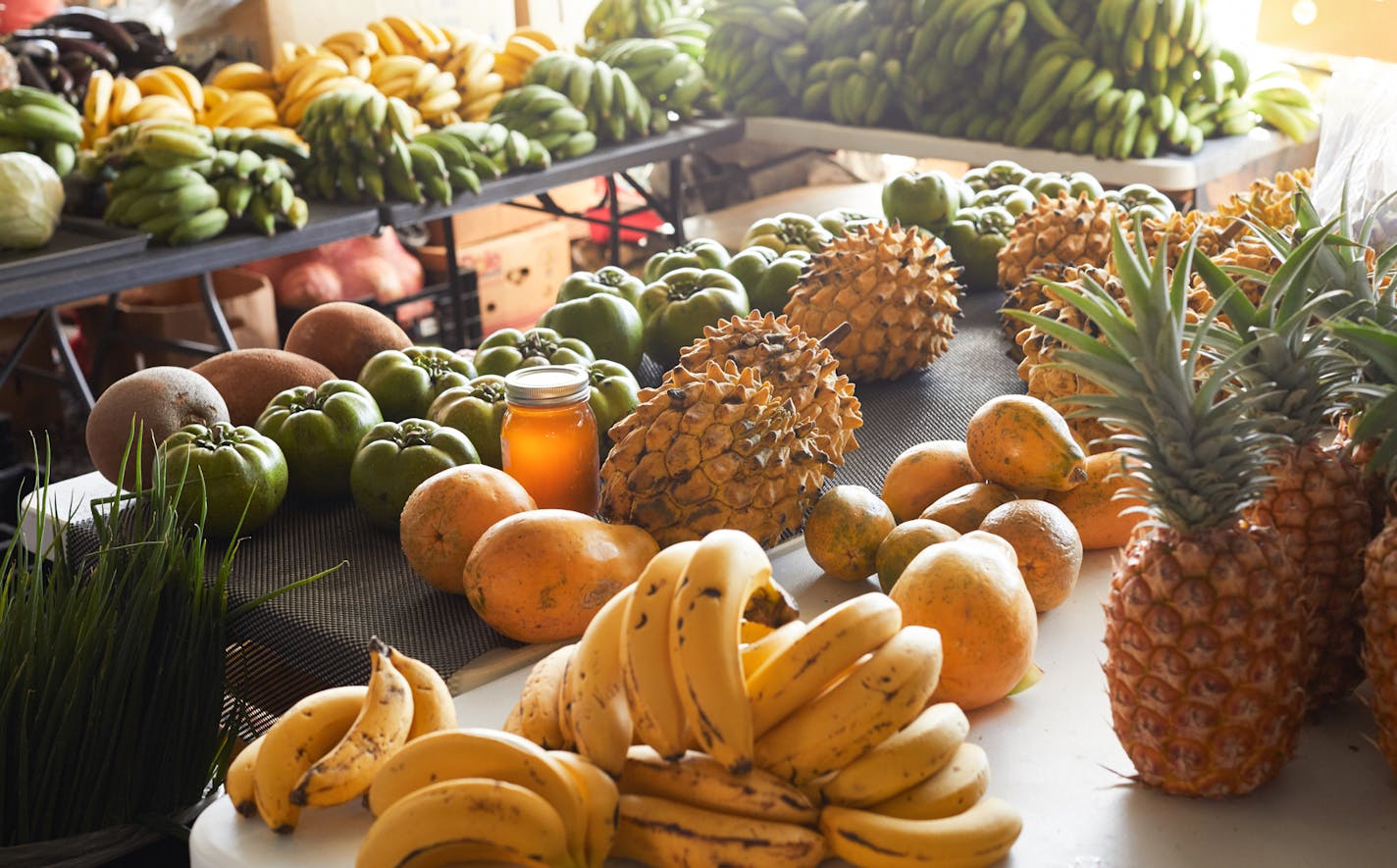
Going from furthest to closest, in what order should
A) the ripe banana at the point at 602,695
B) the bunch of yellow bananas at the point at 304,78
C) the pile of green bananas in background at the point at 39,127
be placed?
the bunch of yellow bananas at the point at 304,78
the pile of green bananas in background at the point at 39,127
the ripe banana at the point at 602,695

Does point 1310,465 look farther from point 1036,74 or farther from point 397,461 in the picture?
point 1036,74

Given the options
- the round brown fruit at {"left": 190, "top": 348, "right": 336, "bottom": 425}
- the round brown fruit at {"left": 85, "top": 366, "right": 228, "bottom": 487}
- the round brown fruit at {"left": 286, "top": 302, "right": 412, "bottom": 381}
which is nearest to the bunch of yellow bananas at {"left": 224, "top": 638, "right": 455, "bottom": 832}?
the round brown fruit at {"left": 85, "top": 366, "right": 228, "bottom": 487}

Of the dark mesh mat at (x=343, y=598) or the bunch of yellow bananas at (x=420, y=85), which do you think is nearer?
the dark mesh mat at (x=343, y=598)

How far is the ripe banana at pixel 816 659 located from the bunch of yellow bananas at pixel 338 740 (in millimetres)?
401

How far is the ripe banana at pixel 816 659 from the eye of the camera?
4.19ft

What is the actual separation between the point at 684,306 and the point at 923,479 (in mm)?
851

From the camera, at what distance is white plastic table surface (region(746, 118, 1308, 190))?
488 centimetres

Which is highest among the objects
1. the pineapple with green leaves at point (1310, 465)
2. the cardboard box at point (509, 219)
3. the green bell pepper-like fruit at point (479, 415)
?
the pineapple with green leaves at point (1310, 465)

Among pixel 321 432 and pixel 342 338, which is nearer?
pixel 321 432

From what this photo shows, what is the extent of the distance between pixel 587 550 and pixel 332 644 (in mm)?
394

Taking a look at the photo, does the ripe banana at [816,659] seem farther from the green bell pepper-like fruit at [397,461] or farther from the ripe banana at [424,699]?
the green bell pepper-like fruit at [397,461]

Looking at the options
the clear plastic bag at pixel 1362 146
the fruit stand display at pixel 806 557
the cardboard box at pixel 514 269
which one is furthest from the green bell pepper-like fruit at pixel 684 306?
the cardboard box at pixel 514 269

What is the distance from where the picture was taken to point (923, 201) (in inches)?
126

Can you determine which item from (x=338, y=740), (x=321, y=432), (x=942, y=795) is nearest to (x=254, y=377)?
(x=321, y=432)
